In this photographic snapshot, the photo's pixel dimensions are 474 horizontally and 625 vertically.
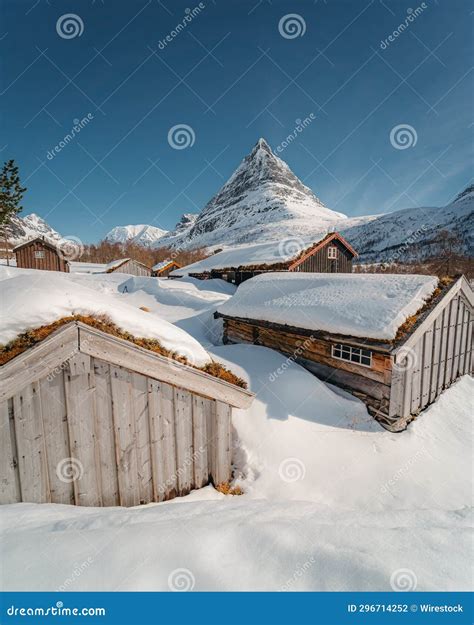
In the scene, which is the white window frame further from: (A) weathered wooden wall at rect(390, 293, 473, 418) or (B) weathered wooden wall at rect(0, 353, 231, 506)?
(B) weathered wooden wall at rect(0, 353, 231, 506)

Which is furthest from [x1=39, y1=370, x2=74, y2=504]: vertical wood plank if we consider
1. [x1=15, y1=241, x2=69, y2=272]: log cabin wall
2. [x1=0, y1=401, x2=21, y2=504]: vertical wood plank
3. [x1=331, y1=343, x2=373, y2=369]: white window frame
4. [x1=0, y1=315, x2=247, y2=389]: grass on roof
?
[x1=15, y1=241, x2=69, y2=272]: log cabin wall

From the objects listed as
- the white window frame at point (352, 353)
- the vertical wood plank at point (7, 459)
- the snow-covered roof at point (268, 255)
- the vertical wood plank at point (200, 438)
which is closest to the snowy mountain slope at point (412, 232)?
the snow-covered roof at point (268, 255)

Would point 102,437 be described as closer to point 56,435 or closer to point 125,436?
point 125,436

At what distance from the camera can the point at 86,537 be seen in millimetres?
2164

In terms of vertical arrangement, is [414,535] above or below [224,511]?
above

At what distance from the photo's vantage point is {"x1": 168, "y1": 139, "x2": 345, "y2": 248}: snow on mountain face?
91413 mm

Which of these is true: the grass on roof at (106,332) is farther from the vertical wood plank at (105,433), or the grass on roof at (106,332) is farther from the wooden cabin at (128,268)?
the wooden cabin at (128,268)

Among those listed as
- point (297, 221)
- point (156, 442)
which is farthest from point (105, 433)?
point (297, 221)

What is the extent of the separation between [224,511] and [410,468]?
3.85m

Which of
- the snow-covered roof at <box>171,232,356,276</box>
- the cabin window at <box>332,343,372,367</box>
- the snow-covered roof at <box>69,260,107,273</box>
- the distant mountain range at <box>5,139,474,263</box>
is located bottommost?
the cabin window at <box>332,343,372,367</box>

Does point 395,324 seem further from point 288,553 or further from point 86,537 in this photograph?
point 86,537

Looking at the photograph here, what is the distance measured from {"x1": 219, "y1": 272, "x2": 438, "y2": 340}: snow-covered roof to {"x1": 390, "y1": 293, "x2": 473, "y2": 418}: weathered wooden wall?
2.27ft

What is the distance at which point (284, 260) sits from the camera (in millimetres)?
19391
